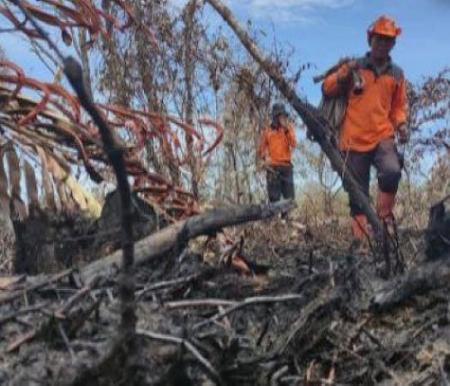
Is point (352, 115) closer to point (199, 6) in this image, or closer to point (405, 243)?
point (405, 243)

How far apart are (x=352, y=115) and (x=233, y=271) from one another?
3.69 m

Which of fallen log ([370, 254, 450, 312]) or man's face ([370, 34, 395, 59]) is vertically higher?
man's face ([370, 34, 395, 59])

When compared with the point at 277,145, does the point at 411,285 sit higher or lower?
lower

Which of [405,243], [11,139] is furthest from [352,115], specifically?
[11,139]

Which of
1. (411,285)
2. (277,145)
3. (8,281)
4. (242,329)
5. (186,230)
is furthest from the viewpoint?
(277,145)

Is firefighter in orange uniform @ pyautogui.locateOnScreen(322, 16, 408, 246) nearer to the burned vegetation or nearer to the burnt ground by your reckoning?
the burned vegetation

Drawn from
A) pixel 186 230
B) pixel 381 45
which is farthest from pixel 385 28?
pixel 186 230

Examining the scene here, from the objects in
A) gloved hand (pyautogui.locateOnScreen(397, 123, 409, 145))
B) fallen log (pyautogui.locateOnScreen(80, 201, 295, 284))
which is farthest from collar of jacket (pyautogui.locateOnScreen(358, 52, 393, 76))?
fallen log (pyautogui.locateOnScreen(80, 201, 295, 284))

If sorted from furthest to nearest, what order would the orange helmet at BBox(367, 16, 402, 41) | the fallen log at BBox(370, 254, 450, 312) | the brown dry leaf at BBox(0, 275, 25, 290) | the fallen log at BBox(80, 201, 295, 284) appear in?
the orange helmet at BBox(367, 16, 402, 41) → the fallen log at BBox(80, 201, 295, 284) → the brown dry leaf at BBox(0, 275, 25, 290) → the fallen log at BBox(370, 254, 450, 312)

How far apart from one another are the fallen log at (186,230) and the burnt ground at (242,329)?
0.31 m

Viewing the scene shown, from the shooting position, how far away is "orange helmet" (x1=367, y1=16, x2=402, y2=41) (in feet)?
23.7

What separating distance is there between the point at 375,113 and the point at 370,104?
0.08 m

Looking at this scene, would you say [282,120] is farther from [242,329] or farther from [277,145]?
[242,329]

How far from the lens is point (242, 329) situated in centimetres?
329
